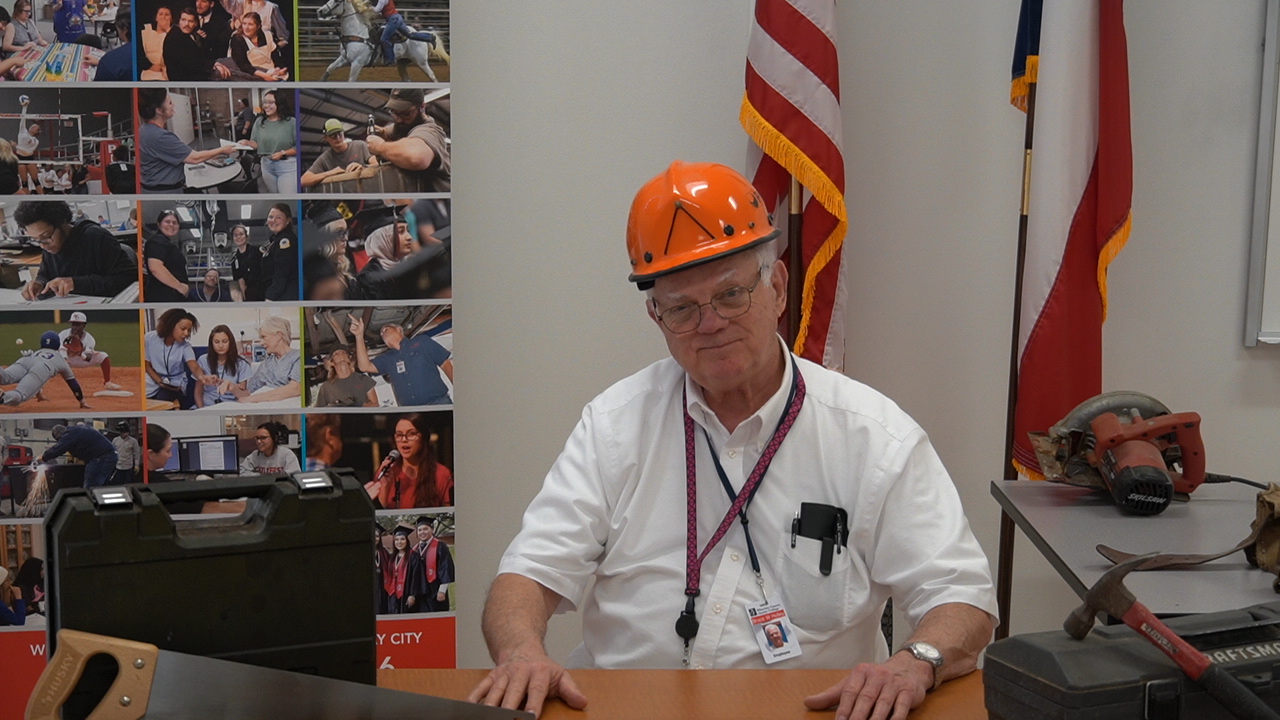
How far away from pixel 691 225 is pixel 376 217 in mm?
1397

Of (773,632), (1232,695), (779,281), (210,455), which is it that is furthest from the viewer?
(210,455)

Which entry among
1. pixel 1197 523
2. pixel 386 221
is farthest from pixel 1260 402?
pixel 386 221

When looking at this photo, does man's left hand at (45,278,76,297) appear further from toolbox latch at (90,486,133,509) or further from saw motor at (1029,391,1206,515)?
saw motor at (1029,391,1206,515)

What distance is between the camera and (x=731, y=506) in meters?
1.99

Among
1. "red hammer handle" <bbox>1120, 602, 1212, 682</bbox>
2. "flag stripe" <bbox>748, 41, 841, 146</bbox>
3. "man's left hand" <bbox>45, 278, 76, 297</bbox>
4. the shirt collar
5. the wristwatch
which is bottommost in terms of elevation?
the wristwatch

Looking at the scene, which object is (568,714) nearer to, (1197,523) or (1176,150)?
(1197,523)

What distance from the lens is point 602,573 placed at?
81.0 inches

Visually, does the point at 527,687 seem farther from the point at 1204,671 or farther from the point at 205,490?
the point at 1204,671

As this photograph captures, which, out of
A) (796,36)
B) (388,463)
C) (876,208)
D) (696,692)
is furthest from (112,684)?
(876,208)

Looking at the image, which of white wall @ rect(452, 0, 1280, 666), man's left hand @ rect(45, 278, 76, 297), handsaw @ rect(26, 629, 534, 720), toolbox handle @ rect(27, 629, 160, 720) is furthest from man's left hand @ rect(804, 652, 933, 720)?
man's left hand @ rect(45, 278, 76, 297)

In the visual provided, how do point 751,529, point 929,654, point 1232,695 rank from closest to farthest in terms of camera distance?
point 1232,695 → point 929,654 → point 751,529

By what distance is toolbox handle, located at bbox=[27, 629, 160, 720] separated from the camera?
1144 millimetres

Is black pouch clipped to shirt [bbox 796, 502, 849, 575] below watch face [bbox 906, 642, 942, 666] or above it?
above

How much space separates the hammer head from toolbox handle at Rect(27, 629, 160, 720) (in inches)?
37.5
